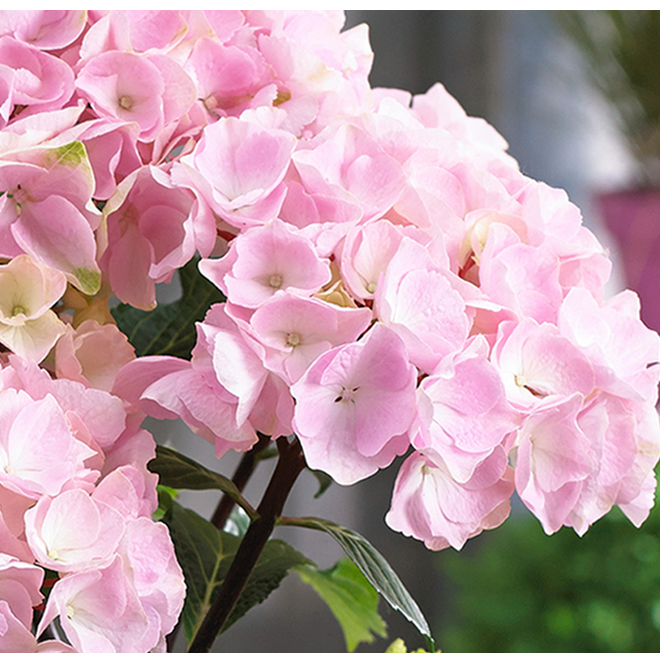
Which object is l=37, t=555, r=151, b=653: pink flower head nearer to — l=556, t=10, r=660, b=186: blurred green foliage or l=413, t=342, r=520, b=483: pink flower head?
l=413, t=342, r=520, b=483: pink flower head

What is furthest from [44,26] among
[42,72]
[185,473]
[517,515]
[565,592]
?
[517,515]

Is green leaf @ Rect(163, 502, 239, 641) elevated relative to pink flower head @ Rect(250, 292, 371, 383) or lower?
lower

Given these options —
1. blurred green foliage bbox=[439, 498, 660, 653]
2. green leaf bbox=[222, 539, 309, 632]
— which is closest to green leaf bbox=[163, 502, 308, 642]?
→ green leaf bbox=[222, 539, 309, 632]

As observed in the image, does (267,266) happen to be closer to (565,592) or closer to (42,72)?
(42,72)

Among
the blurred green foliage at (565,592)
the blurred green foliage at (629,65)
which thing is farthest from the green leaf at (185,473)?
the blurred green foliage at (629,65)

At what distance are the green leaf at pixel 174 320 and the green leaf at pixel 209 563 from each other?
0.16 ft

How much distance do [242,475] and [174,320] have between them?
0.05 m

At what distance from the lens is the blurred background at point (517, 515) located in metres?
0.72

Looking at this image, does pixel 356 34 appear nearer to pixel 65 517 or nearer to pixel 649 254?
pixel 65 517

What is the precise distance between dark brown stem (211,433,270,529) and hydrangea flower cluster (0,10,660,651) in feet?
0.19

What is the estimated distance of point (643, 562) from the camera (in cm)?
71

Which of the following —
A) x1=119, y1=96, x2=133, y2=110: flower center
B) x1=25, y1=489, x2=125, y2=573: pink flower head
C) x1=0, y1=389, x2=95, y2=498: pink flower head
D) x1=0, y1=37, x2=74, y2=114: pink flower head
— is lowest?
x1=25, y1=489, x2=125, y2=573: pink flower head

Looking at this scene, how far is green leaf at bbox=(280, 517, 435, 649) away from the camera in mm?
202

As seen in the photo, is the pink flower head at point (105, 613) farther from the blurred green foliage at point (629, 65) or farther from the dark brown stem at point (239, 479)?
the blurred green foliage at point (629, 65)
